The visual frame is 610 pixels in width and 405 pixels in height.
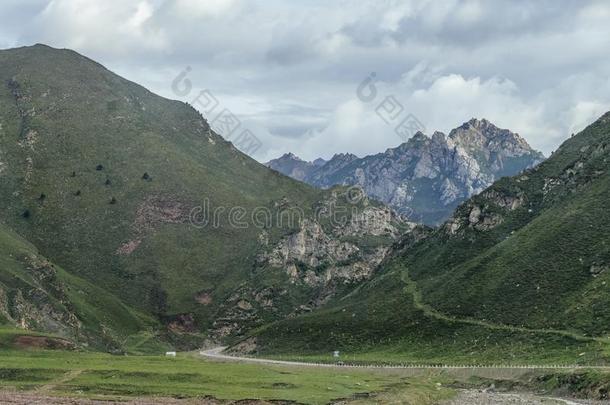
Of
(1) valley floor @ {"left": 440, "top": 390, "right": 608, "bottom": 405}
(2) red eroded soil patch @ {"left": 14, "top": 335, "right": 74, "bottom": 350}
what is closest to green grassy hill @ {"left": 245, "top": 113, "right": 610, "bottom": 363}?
(1) valley floor @ {"left": 440, "top": 390, "right": 608, "bottom": 405}

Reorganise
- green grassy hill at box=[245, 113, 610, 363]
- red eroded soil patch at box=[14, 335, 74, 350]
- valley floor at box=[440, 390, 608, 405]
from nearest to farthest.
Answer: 1. valley floor at box=[440, 390, 608, 405]
2. red eroded soil patch at box=[14, 335, 74, 350]
3. green grassy hill at box=[245, 113, 610, 363]

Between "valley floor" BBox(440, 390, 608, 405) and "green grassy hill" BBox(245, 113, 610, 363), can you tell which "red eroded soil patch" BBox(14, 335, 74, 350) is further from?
"valley floor" BBox(440, 390, 608, 405)

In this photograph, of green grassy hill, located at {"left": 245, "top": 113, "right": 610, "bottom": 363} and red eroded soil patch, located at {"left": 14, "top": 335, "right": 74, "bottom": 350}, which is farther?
green grassy hill, located at {"left": 245, "top": 113, "right": 610, "bottom": 363}

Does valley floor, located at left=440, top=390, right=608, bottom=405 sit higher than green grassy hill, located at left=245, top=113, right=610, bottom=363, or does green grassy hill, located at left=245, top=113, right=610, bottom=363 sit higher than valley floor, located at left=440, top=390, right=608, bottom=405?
green grassy hill, located at left=245, top=113, right=610, bottom=363

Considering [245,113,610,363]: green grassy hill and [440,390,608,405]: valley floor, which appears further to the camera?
[245,113,610,363]: green grassy hill

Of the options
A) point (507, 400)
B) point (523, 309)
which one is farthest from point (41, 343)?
point (523, 309)

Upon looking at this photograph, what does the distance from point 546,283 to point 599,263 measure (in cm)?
1362

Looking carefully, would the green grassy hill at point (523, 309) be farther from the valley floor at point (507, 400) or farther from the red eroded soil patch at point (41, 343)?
the red eroded soil patch at point (41, 343)

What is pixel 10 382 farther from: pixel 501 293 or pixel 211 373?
pixel 501 293

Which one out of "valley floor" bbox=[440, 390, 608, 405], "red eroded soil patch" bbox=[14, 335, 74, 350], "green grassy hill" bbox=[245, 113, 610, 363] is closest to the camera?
"valley floor" bbox=[440, 390, 608, 405]

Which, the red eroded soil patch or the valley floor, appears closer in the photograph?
the valley floor

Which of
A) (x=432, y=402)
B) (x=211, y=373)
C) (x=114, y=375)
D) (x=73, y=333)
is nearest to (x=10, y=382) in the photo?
(x=114, y=375)

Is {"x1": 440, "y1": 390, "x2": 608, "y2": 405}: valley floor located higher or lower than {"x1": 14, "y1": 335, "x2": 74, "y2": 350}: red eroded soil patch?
lower

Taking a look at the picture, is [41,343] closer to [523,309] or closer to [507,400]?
[507,400]
